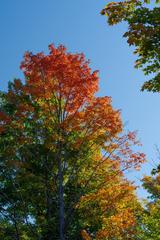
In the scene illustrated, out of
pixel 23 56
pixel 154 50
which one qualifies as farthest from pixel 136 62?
pixel 23 56

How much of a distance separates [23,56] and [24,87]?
193 centimetres

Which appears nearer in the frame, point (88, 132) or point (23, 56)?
point (88, 132)

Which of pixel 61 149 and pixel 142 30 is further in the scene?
pixel 61 149

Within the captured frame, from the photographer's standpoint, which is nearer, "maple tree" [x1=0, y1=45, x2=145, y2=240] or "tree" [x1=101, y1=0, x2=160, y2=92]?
"tree" [x1=101, y1=0, x2=160, y2=92]

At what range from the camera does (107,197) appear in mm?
15664

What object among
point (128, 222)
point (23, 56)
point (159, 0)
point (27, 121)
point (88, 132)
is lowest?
point (128, 222)

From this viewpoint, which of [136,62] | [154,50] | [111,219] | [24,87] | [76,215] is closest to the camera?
[154,50]

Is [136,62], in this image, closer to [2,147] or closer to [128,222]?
[128,222]

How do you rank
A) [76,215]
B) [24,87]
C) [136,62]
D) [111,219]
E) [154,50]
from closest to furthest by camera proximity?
[154,50]
[136,62]
[111,219]
[24,87]
[76,215]

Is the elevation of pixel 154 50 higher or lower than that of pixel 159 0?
lower

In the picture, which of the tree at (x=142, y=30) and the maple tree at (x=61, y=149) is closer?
the tree at (x=142, y=30)

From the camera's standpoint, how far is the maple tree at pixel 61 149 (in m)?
15.9

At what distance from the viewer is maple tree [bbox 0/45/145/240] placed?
1595 centimetres

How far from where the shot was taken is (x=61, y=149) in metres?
16.3
